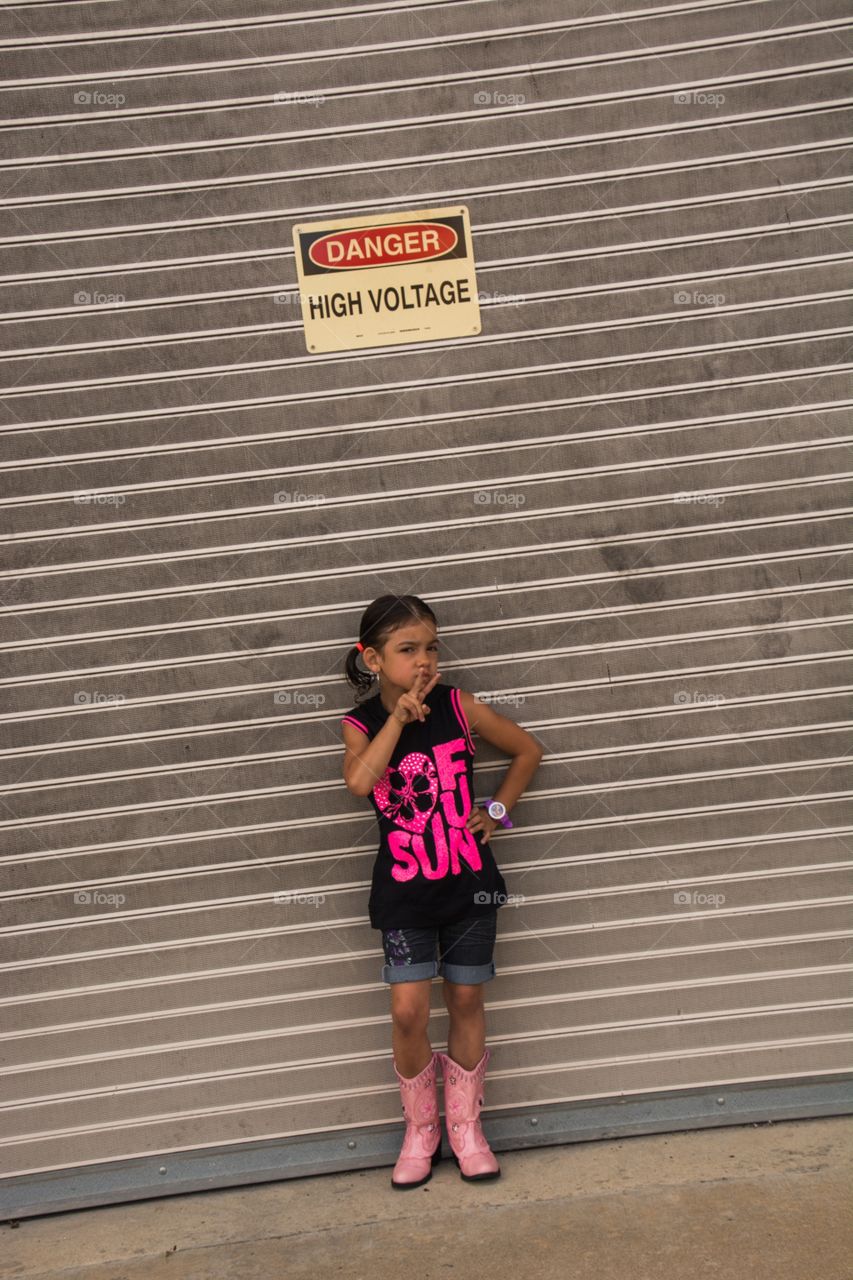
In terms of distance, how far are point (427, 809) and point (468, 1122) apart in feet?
3.24

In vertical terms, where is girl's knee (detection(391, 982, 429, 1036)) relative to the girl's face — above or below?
below

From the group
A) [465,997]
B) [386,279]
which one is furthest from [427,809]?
[386,279]

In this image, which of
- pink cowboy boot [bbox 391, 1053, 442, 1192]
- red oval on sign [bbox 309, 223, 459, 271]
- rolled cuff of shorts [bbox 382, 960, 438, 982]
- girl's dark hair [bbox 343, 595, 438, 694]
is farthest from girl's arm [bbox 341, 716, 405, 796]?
red oval on sign [bbox 309, 223, 459, 271]

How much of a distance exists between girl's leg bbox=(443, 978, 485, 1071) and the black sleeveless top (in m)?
0.24

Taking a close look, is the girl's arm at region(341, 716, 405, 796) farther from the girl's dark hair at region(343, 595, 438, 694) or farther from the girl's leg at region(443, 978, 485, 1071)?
the girl's leg at region(443, 978, 485, 1071)

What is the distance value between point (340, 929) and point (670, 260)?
2.40 m

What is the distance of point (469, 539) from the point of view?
11.7 feet

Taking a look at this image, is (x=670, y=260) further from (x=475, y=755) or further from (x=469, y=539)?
(x=475, y=755)

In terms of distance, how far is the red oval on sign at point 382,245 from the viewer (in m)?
3.49

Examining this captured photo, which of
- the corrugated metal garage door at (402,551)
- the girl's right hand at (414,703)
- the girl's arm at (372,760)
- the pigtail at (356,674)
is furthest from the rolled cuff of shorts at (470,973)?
the pigtail at (356,674)

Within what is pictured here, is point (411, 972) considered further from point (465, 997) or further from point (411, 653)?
point (411, 653)

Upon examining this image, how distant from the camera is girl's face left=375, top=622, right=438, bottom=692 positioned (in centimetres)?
328

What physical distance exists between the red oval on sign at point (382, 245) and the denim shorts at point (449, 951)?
6.79ft

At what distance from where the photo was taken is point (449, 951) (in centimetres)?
341
